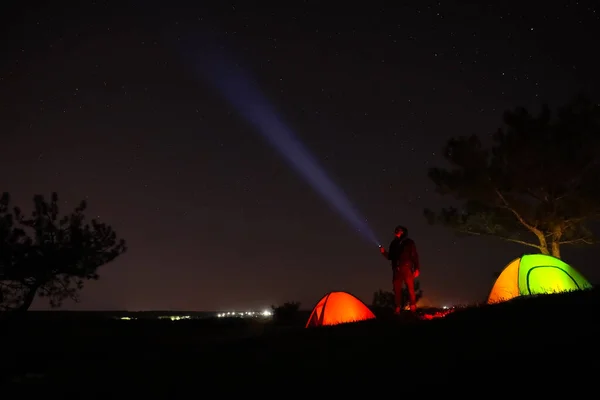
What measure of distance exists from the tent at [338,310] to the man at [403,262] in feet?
6.14

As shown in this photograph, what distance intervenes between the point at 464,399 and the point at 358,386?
136cm

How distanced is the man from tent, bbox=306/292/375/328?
6.14 ft

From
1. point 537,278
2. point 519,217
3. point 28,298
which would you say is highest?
point 519,217

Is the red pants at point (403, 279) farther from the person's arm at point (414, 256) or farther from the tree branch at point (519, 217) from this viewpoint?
the tree branch at point (519, 217)

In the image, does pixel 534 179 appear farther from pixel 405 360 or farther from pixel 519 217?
pixel 405 360

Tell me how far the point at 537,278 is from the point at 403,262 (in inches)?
172

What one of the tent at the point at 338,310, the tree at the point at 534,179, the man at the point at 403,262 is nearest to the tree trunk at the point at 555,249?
the tree at the point at 534,179

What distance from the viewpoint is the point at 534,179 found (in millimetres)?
23984

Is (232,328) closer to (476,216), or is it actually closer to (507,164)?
(476,216)

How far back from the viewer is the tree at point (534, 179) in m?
23.5

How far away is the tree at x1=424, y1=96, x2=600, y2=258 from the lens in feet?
77.0

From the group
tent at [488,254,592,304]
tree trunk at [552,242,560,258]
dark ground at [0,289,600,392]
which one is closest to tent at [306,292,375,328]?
tent at [488,254,592,304]

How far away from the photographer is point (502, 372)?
5055mm

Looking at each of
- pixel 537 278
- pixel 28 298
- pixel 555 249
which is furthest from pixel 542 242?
pixel 28 298
